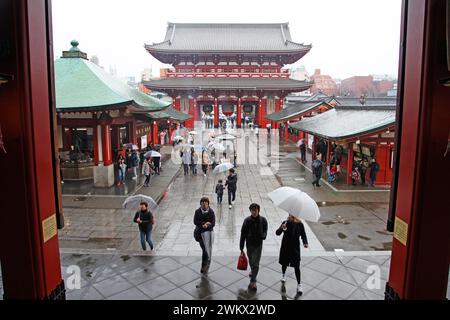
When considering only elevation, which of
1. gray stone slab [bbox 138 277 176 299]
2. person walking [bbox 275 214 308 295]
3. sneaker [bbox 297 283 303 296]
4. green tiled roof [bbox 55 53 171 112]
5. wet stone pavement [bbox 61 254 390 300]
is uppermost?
green tiled roof [bbox 55 53 171 112]

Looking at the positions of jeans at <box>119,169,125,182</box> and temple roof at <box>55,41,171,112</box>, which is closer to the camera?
temple roof at <box>55,41,171,112</box>

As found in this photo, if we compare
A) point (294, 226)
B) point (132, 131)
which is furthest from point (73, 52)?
point (294, 226)

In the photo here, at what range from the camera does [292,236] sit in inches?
244

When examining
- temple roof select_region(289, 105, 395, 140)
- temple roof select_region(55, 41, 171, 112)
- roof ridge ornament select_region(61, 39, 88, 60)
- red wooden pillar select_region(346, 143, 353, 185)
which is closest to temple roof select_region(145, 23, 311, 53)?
temple roof select_region(289, 105, 395, 140)

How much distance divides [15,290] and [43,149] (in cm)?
211

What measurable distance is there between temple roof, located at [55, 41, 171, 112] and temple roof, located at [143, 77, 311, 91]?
70.9ft

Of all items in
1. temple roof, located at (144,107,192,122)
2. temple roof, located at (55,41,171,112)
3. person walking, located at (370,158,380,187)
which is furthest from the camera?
temple roof, located at (144,107,192,122)

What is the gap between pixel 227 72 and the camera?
134 feet

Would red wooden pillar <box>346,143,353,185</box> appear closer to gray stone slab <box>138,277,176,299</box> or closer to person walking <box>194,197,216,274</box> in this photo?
person walking <box>194,197,216,274</box>

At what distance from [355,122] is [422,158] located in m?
→ 13.1

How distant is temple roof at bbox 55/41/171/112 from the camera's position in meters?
13.9

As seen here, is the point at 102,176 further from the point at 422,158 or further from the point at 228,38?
the point at 228,38

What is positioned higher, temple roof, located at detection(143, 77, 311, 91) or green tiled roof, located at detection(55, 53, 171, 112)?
temple roof, located at detection(143, 77, 311, 91)

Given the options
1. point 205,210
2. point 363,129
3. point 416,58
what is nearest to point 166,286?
point 205,210
